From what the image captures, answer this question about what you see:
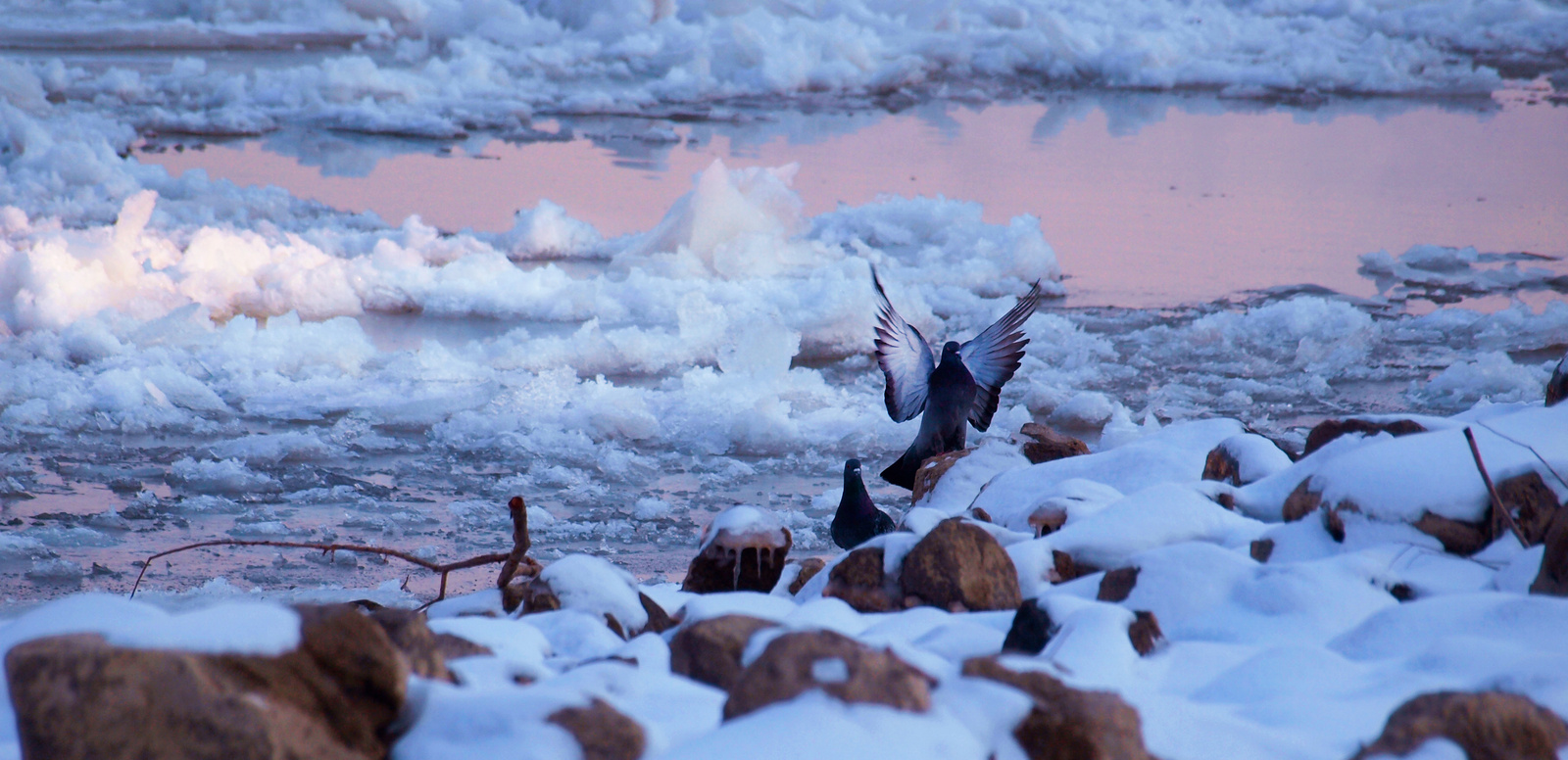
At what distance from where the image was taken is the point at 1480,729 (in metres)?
1.51

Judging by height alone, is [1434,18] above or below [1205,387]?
above

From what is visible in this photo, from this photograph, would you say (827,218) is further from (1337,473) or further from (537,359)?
(1337,473)

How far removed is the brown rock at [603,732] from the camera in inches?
57.2

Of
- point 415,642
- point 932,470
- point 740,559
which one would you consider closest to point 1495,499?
point 740,559

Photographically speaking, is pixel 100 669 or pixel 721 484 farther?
pixel 721 484

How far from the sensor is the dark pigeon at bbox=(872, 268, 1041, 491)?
4105 mm

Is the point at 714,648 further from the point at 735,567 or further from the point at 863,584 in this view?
the point at 735,567

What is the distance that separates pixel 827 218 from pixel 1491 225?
4.65m

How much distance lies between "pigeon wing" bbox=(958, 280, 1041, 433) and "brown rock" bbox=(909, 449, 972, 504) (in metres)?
0.16

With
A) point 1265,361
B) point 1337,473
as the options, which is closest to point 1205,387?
point 1265,361

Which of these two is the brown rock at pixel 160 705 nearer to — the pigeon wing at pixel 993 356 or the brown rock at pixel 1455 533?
the brown rock at pixel 1455 533

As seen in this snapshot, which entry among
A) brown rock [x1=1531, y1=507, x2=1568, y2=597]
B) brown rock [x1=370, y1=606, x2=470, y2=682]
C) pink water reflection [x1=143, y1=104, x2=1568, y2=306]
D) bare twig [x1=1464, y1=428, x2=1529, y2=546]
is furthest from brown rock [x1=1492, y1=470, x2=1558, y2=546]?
pink water reflection [x1=143, y1=104, x2=1568, y2=306]

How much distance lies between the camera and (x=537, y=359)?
6145 millimetres

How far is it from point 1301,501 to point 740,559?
46.5 inches
